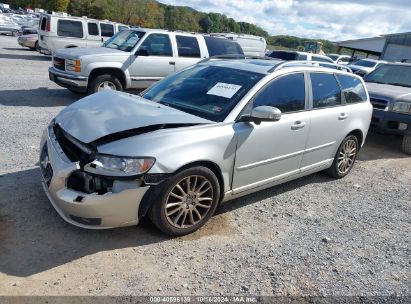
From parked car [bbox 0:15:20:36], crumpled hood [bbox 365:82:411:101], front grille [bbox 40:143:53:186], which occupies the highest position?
crumpled hood [bbox 365:82:411:101]

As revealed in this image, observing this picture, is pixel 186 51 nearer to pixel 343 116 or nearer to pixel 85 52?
pixel 85 52

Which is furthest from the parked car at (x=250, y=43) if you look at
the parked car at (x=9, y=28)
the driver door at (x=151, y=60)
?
the parked car at (x=9, y=28)

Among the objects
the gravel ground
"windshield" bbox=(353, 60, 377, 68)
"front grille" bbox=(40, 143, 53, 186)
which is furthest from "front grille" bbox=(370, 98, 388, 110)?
"windshield" bbox=(353, 60, 377, 68)

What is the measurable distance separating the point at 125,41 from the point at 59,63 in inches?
66.1

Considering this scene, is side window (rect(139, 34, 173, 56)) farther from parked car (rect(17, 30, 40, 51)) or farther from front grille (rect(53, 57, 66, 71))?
parked car (rect(17, 30, 40, 51))

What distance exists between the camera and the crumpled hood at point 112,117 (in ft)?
11.4

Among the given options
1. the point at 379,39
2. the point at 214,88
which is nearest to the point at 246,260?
the point at 214,88

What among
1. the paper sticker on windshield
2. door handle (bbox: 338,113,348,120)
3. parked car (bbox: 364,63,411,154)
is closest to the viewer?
the paper sticker on windshield

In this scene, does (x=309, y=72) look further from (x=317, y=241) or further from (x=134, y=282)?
(x=134, y=282)

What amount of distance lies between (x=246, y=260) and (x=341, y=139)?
109 inches

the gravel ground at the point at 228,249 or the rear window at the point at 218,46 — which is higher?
the rear window at the point at 218,46

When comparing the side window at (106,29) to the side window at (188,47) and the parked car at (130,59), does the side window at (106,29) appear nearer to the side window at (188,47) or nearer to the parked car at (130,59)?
the parked car at (130,59)

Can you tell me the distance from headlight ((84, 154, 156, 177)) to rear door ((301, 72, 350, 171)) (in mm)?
2397

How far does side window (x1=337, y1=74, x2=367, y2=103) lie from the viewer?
5539 millimetres
